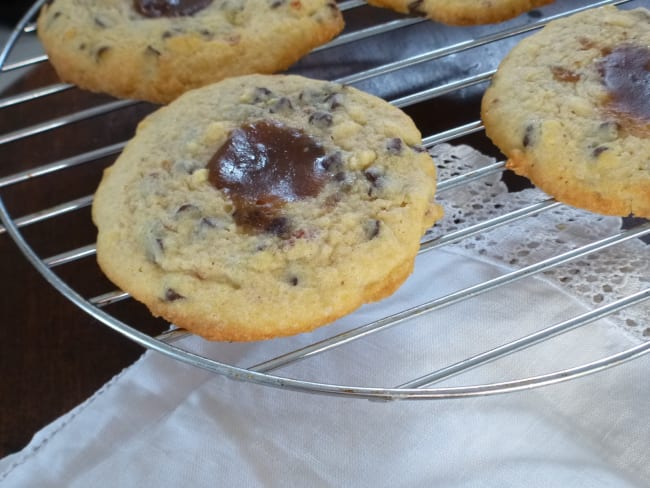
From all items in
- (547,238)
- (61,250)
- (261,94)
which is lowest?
(547,238)

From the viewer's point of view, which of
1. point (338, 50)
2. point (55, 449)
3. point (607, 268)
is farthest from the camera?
point (338, 50)

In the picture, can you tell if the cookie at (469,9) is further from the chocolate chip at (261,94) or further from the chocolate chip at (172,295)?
the chocolate chip at (172,295)

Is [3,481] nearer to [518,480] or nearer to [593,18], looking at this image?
[518,480]

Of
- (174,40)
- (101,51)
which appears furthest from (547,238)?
(101,51)

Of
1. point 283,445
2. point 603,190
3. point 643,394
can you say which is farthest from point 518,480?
point 603,190

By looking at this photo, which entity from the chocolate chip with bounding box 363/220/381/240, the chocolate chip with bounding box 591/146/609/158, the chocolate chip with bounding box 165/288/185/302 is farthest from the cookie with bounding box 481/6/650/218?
the chocolate chip with bounding box 165/288/185/302

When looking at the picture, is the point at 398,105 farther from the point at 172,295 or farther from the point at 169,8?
the point at 172,295

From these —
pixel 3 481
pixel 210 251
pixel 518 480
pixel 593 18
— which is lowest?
pixel 518 480

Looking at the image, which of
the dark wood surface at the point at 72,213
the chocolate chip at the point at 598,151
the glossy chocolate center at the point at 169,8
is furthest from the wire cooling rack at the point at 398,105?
the glossy chocolate center at the point at 169,8
